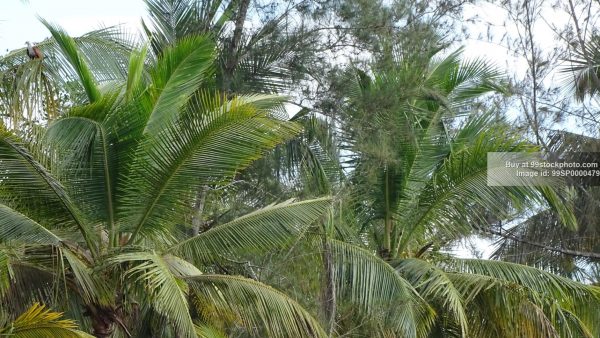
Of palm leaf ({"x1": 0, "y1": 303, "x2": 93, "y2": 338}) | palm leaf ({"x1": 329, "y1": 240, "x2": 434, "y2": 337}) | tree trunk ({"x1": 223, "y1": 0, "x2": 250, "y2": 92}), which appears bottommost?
palm leaf ({"x1": 329, "y1": 240, "x2": 434, "y2": 337})

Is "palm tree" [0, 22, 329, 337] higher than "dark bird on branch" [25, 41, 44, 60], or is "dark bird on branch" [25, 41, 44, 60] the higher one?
"dark bird on branch" [25, 41, 44, 60]

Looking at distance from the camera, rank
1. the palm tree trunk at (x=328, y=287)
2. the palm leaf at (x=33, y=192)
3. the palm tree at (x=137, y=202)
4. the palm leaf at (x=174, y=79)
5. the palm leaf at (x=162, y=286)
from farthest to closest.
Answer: the palm tree trunk at (x=328, y=287), the palm leaf at (x=174, y=79), the palm tree at (x=137, y=202), the palm leaf at (x=33, y=192), the palm leaf at (x=162, y=286)

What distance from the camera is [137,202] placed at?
32.0 ft

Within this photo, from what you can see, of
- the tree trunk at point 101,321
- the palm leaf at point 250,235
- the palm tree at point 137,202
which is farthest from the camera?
the palm leaf at point 250,235

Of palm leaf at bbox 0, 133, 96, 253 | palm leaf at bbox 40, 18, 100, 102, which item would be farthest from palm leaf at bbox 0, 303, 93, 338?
palm leaf at bbox 40, 18, 100, 102

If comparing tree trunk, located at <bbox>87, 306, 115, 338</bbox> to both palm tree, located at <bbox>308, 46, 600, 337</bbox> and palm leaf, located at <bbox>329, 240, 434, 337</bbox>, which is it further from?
palm leaf, located at <bbox>329, 240, 434, 337</bbox>

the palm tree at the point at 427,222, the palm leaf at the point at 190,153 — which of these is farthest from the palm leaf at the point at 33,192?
the palm tree at the point at 427,222

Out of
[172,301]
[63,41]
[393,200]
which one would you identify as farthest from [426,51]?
[172,301]

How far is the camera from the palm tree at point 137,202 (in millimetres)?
9227

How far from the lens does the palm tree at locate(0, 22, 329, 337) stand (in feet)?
30.3

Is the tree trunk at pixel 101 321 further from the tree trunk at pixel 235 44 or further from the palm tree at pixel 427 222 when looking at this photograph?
the tree trunk at pixel 235 44

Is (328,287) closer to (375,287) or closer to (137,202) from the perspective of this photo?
Answer: (375,287)

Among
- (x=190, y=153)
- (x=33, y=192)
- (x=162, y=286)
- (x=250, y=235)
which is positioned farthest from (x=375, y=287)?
(x=33, y=192)

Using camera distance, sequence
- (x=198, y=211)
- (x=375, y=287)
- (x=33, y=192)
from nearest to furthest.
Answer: (x=33, y=192)
(x=198, y=211)
(x=375, y=287)
